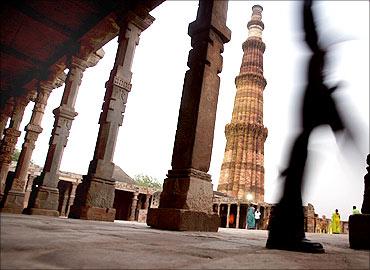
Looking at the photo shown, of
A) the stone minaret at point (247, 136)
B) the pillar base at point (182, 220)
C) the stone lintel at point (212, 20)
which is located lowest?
the pillar base at point (182, 220)

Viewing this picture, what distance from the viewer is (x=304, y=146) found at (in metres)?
1.70

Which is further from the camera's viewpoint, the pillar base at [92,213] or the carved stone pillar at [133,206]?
the carved stone pillar at [133,206]

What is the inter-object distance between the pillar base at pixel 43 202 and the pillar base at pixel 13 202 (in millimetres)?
1540

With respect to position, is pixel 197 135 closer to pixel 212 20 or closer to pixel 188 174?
pixel 188 174

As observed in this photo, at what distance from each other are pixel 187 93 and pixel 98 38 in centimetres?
443

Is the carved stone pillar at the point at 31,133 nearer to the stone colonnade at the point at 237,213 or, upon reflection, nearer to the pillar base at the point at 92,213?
the pillar base at the point at 92,213

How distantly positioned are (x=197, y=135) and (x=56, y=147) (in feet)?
15.4

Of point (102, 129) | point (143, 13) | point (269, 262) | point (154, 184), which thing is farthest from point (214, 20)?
point (154, 184)

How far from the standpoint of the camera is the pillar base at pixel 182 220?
3082mm

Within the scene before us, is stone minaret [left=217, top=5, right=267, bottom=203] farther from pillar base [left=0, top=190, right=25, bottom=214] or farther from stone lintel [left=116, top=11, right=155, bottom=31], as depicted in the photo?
stone lintel [left=116, top=11, right=155, bottom=31]

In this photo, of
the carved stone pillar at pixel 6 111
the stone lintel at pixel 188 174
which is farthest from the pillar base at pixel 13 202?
the stone lintel at pixel 188 174

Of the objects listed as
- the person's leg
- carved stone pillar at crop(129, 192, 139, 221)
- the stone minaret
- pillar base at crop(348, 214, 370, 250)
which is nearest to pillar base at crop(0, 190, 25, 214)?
the person's leg

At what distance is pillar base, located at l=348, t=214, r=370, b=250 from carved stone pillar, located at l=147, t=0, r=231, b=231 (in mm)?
1463

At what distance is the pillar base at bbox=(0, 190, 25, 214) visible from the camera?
7495mm
